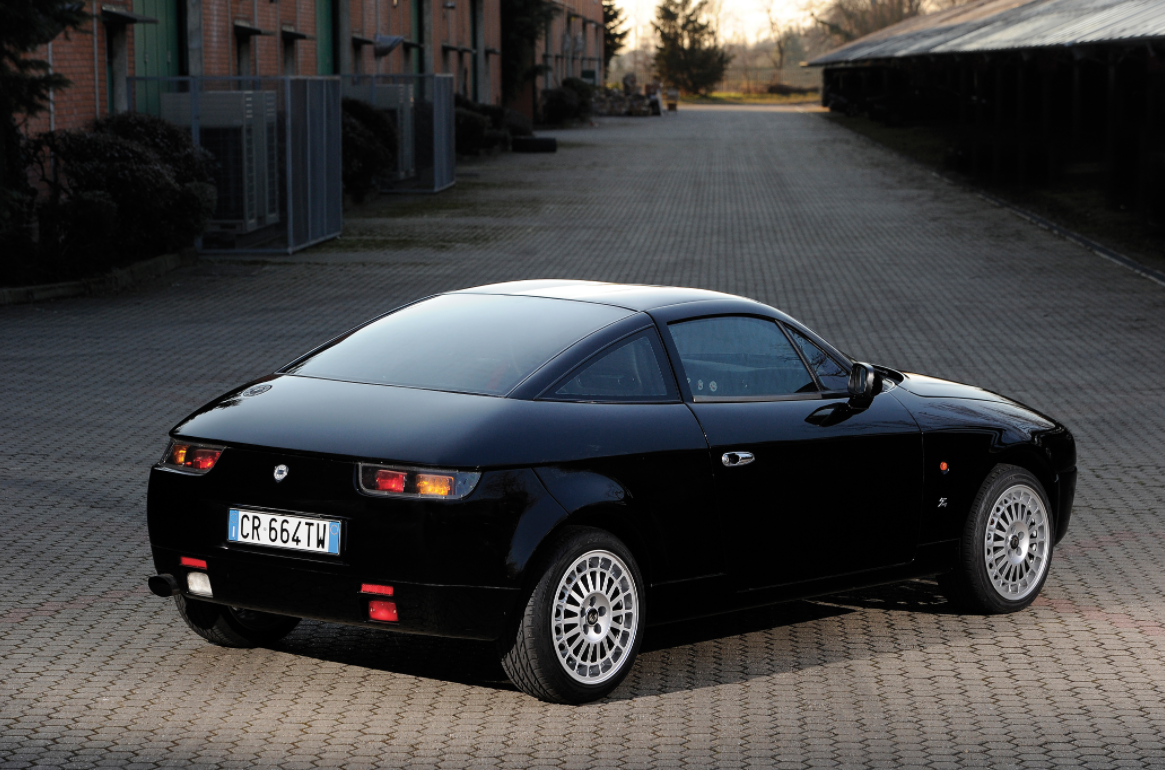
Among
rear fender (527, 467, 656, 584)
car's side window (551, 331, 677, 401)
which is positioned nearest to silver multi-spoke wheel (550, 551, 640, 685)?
rear fender (527, 467, 656, 584)

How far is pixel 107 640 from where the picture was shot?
607cm

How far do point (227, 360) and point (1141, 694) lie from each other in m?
9.42

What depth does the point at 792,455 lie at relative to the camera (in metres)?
5.94

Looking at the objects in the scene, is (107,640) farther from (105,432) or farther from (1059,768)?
(105,432)

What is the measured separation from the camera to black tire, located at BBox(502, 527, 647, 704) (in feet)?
16.8

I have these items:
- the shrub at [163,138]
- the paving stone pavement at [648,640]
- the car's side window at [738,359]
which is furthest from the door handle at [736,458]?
the shrub at [163,138]

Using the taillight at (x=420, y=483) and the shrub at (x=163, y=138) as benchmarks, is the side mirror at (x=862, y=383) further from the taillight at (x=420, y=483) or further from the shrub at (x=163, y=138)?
the shrub at (x=163, y=138)

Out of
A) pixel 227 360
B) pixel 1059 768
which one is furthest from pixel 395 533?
pixel 227 360

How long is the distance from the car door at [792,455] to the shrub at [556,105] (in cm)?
6777

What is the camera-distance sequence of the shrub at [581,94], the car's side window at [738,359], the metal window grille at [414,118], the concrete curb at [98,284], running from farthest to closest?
the shrub at [581,94]
the metal window grille at [414,118]
the concrete curb at [98,284]
the car's side window at [738,359]

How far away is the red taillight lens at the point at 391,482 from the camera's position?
4984mm

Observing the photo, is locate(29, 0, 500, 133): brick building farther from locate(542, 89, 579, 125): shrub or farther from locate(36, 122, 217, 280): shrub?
locate(542, 89, 579, 125): shrub

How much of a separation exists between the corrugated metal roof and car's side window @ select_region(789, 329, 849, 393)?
59.0 ft

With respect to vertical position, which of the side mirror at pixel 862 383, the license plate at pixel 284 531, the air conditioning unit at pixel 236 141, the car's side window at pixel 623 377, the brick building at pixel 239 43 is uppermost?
the brick building at pixel 239 43
